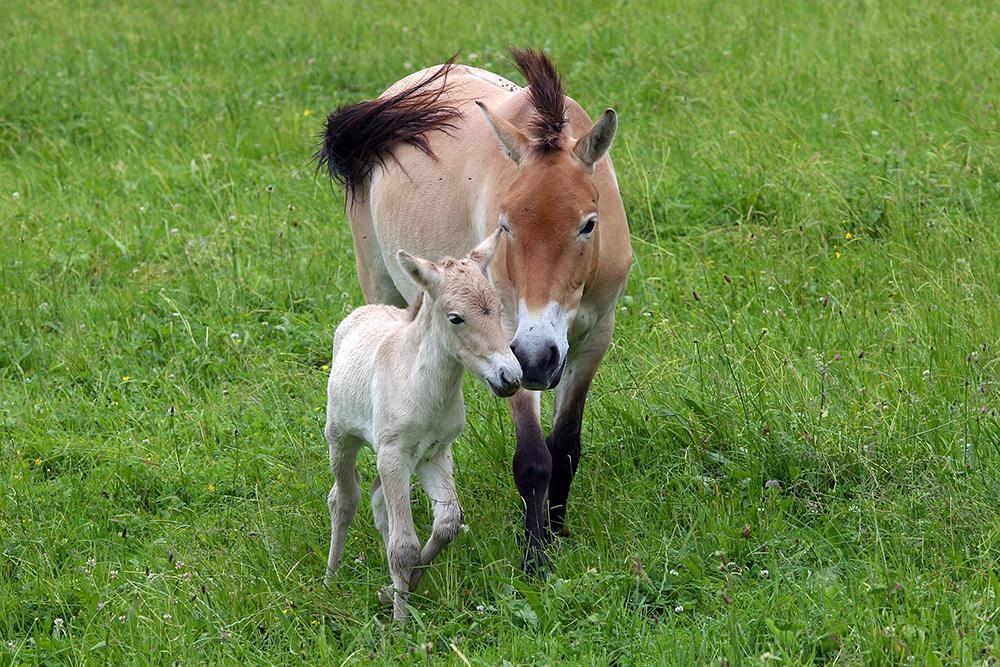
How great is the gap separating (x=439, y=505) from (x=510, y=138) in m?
1.47

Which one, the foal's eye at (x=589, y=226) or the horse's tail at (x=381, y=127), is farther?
the horse's tail at (x=381, y=127)

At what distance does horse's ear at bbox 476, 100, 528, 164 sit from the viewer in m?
4.81

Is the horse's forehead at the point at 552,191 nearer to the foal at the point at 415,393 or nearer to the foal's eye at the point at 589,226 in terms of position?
the foal's eye at the point at 589,226

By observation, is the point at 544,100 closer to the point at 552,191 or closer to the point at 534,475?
the point at 552,191

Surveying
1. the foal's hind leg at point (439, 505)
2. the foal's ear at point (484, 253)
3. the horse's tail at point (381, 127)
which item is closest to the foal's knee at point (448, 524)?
the foal's hind leg at point (439, 505)

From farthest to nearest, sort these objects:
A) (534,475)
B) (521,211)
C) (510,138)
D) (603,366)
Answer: (603,366), (510,138), (534,475), (521,211)

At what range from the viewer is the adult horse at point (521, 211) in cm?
448

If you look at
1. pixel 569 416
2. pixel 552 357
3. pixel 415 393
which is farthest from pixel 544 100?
pixel 415 393

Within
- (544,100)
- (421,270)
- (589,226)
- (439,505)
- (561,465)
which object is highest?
(544,100)

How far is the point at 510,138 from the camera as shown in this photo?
4816mm

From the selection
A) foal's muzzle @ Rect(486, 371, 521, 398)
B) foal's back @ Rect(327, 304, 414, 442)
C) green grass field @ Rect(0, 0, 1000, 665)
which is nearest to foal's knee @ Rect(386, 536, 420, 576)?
green grass field @ Rect(0, 0, 1000, 665)

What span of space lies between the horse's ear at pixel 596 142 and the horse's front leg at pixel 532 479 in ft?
3.02

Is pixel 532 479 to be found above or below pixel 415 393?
below

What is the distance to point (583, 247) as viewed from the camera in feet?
14.9
